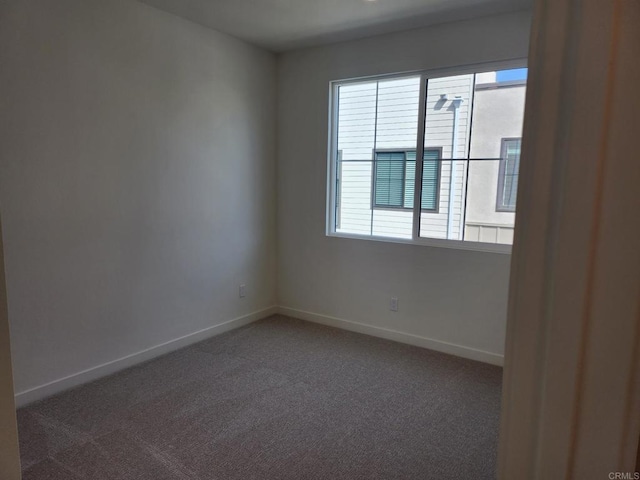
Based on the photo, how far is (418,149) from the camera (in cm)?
344

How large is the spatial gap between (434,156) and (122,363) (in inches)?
116

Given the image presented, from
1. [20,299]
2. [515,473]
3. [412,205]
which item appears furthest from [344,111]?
[515,473]

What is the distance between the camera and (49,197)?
2.51m

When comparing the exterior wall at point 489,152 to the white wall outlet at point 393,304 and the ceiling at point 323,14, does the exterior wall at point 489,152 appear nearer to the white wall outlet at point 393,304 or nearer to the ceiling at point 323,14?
the ceiling at point 323,14

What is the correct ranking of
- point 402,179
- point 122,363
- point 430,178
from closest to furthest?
point 122,363
point 430,178
point 402,179

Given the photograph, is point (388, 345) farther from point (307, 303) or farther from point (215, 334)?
point (215, 334)

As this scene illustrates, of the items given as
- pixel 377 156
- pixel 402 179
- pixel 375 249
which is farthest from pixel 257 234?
pixel 402 179

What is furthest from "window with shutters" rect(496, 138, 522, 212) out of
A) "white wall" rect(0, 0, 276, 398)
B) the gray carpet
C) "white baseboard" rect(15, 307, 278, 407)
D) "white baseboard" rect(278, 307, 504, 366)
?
"white baseboard" rect(15, 307, 278, 407)

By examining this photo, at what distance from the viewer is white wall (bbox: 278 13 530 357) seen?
10.4 ft

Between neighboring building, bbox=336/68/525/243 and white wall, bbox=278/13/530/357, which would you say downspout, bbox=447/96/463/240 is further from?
white wall, bbox=278/13/530/357

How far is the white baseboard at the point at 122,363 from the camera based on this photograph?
2.54 metres

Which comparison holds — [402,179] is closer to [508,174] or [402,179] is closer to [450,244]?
[450,244]

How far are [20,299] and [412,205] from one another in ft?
9.57

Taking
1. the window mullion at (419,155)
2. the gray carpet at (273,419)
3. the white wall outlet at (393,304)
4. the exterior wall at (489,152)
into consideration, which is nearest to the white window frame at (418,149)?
the window mullion at (419,155)
